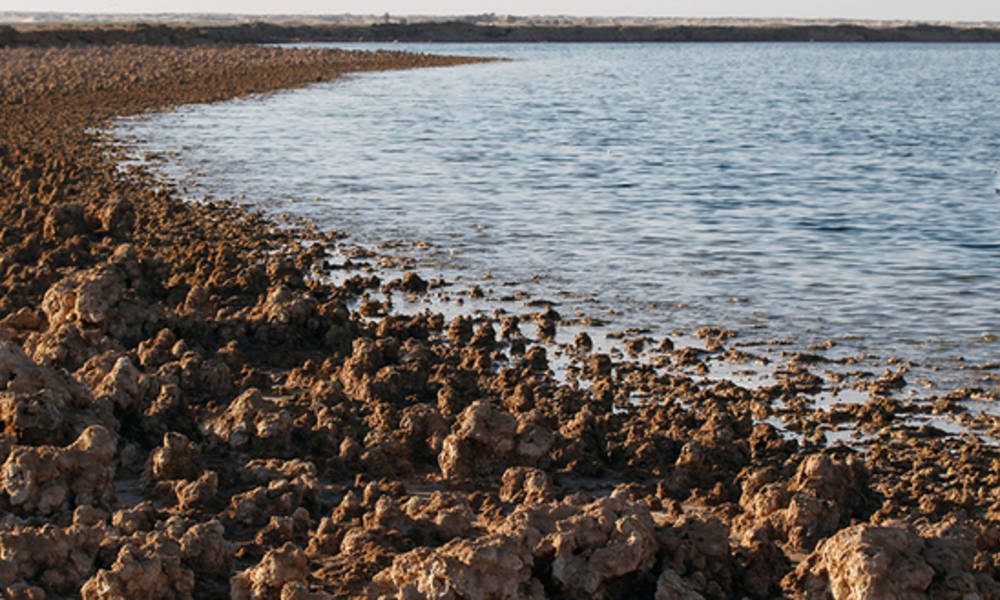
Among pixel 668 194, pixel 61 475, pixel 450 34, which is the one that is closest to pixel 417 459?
pixel 61 475

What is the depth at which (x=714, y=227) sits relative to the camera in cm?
1495

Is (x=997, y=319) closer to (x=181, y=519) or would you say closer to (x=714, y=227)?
(x=714, y=227)

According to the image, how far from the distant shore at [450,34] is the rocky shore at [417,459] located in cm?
5781

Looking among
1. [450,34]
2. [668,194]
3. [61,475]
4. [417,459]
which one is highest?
[61,475]

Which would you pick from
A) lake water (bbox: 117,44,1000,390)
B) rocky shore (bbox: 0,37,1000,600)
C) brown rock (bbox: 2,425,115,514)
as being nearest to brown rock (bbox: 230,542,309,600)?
rocky shore (bbox: 0,37,1000,600)

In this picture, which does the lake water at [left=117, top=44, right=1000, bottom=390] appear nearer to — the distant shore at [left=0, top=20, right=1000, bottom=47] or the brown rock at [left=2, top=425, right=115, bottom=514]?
the brown rock at [left=2, top=425, right=115, bottom=514]

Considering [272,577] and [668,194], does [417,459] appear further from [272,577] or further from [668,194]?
[668,194]

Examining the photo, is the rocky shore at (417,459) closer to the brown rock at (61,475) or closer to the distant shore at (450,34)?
the brown rock at (61,475)

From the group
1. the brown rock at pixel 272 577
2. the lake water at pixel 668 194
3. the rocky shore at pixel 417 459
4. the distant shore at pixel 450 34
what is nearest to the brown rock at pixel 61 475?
the rocky shore at pixel 417 459

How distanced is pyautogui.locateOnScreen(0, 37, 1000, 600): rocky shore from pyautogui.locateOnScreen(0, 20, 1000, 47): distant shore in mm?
57814

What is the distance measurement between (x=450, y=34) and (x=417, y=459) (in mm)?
108678

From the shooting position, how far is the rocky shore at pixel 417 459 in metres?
4.62

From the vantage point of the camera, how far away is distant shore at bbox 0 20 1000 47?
68775 mm

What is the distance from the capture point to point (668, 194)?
715 inches
